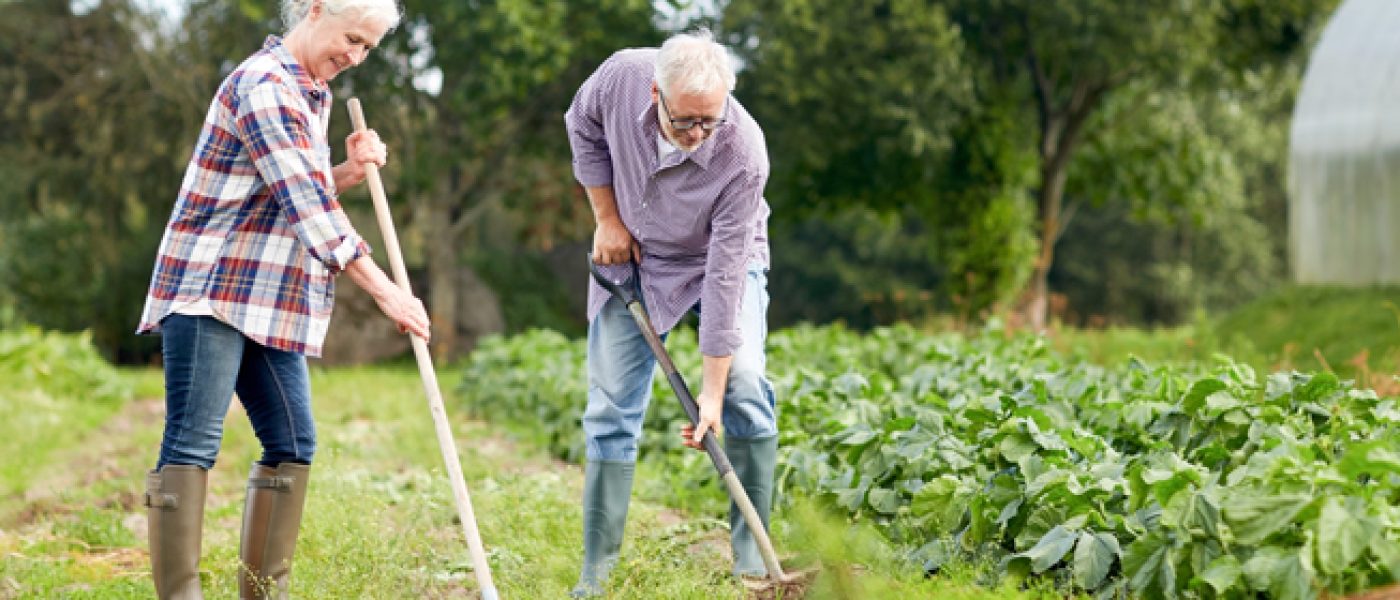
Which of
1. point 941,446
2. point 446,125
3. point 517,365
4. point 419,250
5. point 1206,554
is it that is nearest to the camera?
point 1206,554

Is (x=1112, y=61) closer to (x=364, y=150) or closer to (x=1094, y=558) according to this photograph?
(x=1094, y=558)

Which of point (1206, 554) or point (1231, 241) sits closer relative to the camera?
point (1206, 554)

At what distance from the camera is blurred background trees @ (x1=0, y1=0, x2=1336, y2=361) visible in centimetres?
1504

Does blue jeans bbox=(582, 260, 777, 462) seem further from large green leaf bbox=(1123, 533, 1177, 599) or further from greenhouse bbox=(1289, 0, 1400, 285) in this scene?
greenhouse bbox=(1289, 0, 1400, 285)

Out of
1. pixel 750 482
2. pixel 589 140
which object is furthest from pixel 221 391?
pixel 750 482

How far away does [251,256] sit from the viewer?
329 cm

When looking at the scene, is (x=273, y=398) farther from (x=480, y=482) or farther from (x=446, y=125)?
(x=446, y=125)

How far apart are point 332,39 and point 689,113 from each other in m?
0.87

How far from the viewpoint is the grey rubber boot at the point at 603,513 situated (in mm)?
3652

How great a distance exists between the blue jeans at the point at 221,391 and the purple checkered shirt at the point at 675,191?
0.84m

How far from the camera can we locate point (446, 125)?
53.2 feet

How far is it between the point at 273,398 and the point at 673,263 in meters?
1.11

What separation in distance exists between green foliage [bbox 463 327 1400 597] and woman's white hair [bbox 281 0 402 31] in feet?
6.23

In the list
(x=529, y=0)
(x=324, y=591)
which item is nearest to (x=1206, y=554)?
(x=324, y=591)
